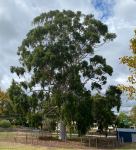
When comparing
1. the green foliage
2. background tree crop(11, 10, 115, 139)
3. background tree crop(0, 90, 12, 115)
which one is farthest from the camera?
the green foliage

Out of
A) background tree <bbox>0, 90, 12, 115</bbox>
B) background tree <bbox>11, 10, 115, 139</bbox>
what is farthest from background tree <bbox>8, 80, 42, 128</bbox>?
background tree <bbox>0, 90, 12, 115</bbox>

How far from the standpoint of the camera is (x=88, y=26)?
63.6 metres

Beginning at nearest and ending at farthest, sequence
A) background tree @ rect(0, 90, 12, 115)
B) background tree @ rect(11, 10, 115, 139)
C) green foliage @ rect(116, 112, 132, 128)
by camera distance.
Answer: background tree @ rect(11, 10, 115, 139) < background tree @ rect(0, 90, 12, 115) < green foliage @ rect(116, 112, 132, 128)

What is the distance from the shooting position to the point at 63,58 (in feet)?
198

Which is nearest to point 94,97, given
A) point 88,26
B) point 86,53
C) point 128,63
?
point 86,53

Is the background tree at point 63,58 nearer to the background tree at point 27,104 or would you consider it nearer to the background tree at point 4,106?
→ the background tree at point 27,104

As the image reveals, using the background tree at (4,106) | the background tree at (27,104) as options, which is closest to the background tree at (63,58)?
the background tree at (27,104)

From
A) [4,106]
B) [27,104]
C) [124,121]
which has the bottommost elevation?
[27,104]

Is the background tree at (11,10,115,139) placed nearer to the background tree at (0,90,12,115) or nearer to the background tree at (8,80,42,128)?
the background tree at (8,80,42,128)

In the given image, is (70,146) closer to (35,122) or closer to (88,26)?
(35,122)

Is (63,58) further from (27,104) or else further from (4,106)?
(4,106)

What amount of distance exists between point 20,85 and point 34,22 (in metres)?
9.41

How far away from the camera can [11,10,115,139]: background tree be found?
59.4 m

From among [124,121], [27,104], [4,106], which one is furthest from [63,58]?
[124,121]
